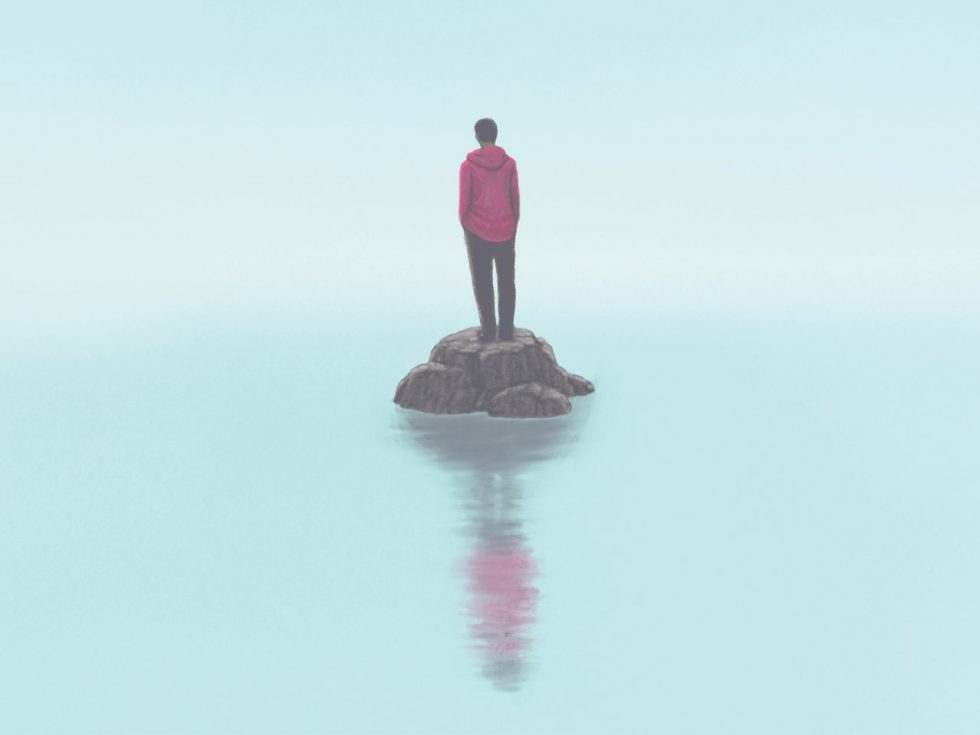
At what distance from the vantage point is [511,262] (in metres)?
9.61

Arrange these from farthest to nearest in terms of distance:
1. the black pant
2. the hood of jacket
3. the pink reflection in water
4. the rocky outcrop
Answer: the black pant, the hood of jacket, the rocky outcrop, the pink reflection in water

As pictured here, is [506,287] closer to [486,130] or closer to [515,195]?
[515,195]

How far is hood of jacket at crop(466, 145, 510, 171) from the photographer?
9383 millimetres

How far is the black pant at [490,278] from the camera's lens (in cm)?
957

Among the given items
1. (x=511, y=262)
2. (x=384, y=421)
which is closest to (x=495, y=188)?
(x=511, y=262)

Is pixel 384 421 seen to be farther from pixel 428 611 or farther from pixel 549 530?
pixel 428 611

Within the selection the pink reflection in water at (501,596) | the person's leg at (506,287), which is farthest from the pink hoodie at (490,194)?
the pink reflection in water at (501,596)

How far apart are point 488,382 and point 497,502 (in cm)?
283

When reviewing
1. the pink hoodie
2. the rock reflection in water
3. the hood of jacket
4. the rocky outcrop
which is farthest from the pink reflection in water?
the hood of jacket

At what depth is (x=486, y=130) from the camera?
9414 mm

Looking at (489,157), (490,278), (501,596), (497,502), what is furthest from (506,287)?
(501,596)

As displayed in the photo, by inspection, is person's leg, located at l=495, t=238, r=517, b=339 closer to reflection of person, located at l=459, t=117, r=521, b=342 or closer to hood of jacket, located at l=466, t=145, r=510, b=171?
reflection of person, located at l=459, t=117, r=521, b=342

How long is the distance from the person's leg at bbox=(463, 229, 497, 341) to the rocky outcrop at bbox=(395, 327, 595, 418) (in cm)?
21

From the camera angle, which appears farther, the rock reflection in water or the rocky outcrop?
the rocky outcrop
